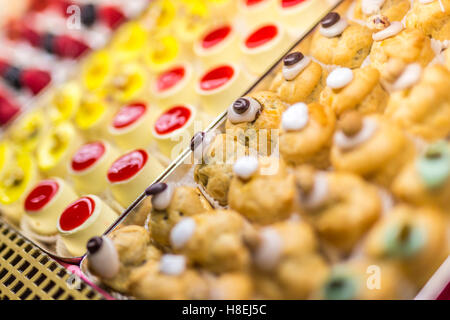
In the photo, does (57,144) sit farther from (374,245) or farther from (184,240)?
(374,245)

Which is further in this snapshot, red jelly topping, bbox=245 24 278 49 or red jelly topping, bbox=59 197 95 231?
red jelly topping, bbox=245 24 278 49

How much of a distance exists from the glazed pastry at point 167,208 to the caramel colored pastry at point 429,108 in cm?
80

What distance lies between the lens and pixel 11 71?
12.6ft

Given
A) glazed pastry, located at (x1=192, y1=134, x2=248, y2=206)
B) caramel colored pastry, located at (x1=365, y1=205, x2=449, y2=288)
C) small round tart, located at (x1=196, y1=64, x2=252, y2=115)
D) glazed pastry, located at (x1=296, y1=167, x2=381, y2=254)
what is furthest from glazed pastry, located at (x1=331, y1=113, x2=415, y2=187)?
small round tart, located at (x1=196, y1=64, x2=252, y2=115)

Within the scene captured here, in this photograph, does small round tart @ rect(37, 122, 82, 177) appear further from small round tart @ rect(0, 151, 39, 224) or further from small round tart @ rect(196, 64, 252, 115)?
small round tart @ rect(196, 64, 252, 115)

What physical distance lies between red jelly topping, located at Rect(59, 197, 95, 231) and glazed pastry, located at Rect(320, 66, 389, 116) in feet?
4.01

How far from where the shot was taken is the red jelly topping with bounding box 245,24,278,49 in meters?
2.53

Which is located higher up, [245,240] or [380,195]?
[245,240]

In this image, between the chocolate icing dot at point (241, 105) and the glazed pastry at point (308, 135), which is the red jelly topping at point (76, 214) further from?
the glazed pastry at point (308, 135)

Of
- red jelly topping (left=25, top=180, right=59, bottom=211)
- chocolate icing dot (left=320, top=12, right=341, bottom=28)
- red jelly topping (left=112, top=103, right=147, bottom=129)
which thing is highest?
chocolate icing dot (left=320, top=12, right=341, bottom=28)

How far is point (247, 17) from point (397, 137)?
1904 millimetres

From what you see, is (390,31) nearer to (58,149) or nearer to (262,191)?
(262,191)

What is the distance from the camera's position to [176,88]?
2633 mm
